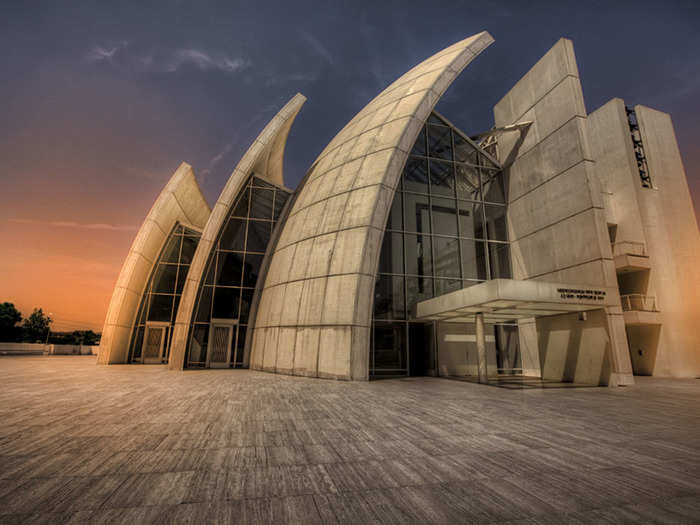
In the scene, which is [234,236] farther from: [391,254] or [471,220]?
[471,220]

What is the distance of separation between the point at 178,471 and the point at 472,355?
18800 mm

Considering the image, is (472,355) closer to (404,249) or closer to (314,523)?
(404,249)

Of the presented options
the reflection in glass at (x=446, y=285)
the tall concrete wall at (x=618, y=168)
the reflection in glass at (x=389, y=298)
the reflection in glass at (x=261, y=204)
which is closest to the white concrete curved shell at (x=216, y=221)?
the reflection in glass at (x=261, y=204)

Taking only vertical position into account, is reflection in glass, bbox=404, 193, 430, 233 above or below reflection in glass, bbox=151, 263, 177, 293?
above

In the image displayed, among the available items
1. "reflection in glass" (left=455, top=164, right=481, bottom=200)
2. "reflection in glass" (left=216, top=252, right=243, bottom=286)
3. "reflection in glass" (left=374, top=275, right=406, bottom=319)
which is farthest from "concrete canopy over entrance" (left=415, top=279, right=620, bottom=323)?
"reflection in glass" (left=216, top=252, right=243, bottom=286)

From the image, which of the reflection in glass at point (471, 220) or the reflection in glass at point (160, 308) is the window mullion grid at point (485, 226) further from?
the reflection in glass at point (160, 308)

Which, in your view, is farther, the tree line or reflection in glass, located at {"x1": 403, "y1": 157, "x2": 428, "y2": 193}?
the tree line

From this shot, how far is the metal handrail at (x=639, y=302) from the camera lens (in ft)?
82.9

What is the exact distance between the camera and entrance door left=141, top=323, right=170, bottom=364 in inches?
1090

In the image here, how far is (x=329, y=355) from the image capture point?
56.3ft

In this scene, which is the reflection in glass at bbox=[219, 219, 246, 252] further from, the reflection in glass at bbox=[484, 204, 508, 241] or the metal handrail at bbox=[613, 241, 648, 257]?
the metal handrail at bbox=[613, 241, 648, 257]

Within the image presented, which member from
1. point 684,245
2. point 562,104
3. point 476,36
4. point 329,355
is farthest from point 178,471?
point 684,245

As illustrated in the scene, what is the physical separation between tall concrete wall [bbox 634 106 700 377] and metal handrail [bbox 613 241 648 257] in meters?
0.73

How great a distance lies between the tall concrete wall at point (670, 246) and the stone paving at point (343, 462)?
63.7 feet
